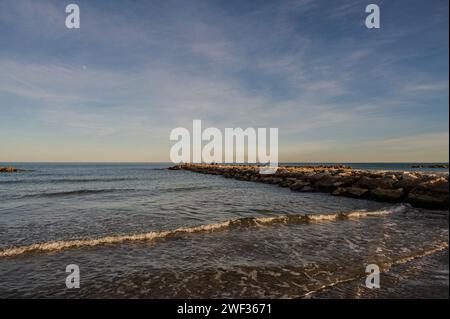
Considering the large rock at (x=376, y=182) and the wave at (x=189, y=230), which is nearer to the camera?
the wave at (x=189, y=230)

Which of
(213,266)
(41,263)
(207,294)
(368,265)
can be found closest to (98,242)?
(41,263)

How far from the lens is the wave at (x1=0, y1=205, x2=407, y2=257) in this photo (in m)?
7.84

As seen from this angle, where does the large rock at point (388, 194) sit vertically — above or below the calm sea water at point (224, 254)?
above

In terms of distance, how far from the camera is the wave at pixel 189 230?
7840 millimetres

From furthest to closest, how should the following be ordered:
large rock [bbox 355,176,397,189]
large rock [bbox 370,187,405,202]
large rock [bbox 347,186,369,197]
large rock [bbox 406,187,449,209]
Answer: large rock [bbox 347,186,369,197] < large rock [bbox 355,176,397,189] < large rock [bbox 370,187,405,202] < large rock [bbox 406,187,449,209]

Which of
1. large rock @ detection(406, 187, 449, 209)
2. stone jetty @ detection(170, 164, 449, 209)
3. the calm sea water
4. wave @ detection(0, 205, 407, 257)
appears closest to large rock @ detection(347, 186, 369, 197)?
stone jetty @ detection(170, 164, 449, 209)

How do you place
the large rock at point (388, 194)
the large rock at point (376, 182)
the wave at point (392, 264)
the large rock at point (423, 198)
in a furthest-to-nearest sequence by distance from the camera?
1. the large rock at point (376, 182)
2. the large rock at point (388, 194)
3. the large rock at point (423, 198)
4. the wave at point (392, 264)

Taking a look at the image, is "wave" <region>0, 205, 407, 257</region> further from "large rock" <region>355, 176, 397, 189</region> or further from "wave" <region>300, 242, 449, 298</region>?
"wave" <region>300, 242, 449, 298</region>

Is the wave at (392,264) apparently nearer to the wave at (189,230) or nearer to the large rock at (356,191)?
the wave at (189,230)

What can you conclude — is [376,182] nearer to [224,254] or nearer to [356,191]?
[356,191]

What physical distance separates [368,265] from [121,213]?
1184 cm

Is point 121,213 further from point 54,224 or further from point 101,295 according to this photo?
point 101,295

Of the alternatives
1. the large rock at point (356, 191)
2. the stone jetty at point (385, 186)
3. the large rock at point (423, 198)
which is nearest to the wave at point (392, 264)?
the stone jetty at point (385, 186)

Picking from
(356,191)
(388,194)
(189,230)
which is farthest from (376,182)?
(189,230)
